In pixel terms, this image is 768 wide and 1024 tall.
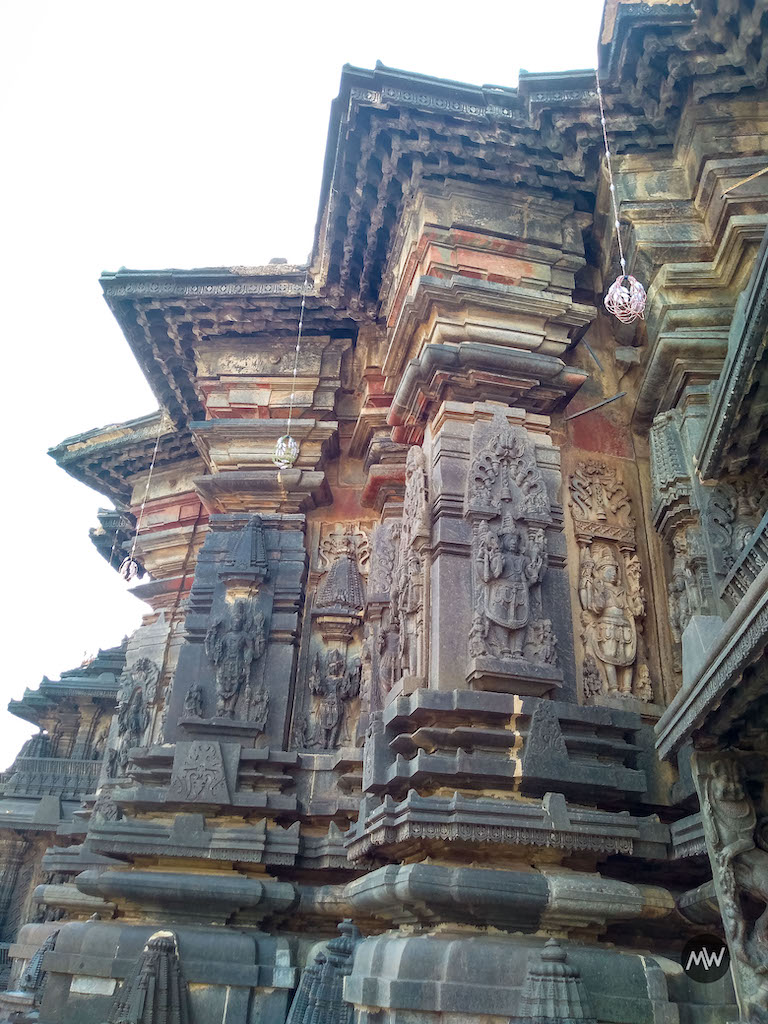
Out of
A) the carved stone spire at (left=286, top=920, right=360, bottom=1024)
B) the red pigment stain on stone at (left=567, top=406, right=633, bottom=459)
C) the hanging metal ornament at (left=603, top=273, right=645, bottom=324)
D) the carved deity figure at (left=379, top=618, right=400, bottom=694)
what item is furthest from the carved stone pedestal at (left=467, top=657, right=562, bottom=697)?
the hanging metal ornament at (left=603, top=273, right=645, bottom=324)

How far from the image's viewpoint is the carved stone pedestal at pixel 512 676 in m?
5.14

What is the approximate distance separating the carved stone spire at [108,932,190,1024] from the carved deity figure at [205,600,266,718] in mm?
2002

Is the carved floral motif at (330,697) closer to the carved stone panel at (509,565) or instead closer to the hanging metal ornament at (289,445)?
the hanging metal ornament at (289,445)

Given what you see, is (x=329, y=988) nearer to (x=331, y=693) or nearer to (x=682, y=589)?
(x=331, y=693)

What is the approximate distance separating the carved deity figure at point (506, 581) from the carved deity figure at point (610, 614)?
2.08 feet

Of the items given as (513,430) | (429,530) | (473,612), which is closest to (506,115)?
(513,430)

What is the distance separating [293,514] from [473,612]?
138 inches

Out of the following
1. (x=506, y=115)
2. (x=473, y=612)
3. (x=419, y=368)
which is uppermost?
(x=506, y=115)

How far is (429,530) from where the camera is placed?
19.5 feet

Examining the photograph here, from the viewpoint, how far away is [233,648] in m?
7.66

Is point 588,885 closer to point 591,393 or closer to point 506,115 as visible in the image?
point 591,393

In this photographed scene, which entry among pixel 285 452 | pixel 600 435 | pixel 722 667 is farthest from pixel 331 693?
pixel 722 667

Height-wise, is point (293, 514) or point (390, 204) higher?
point (390, 204)

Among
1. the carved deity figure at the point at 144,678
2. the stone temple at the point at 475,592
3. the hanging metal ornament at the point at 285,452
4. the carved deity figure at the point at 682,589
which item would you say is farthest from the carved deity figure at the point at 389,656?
the carved deity figure at the point at 144,678
